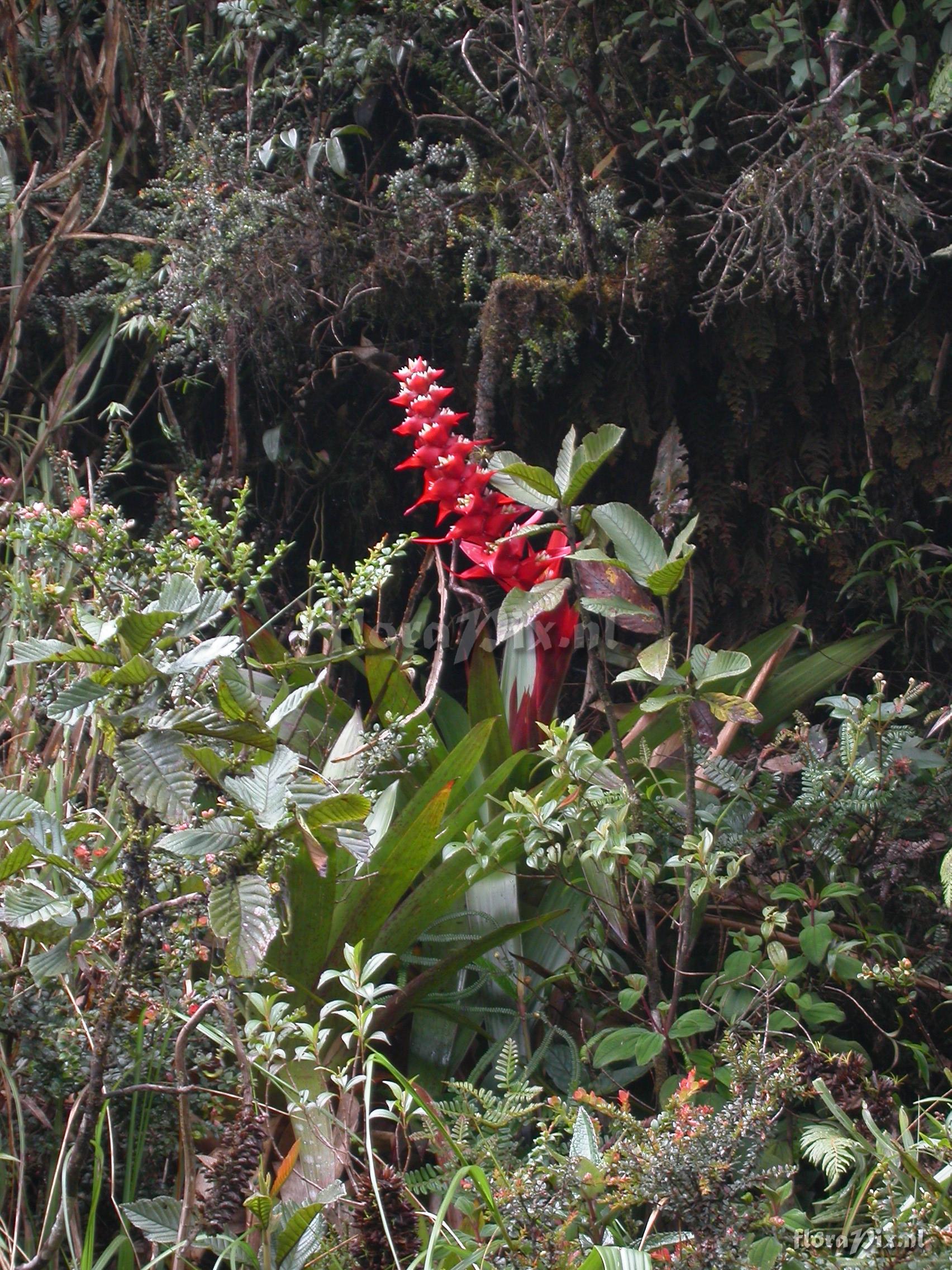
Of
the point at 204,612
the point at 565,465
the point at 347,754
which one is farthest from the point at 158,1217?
the point at 565,465

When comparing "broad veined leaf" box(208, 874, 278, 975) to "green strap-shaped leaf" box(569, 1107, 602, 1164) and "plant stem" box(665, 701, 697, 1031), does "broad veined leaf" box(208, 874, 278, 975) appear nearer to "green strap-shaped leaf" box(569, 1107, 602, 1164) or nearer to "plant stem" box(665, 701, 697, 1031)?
"green strap-shaped leaf" box(569, 1107, 602, 1164)

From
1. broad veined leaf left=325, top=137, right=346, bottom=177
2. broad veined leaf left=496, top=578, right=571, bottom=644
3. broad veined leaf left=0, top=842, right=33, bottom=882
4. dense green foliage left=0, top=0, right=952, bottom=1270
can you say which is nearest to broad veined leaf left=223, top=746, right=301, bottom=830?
dense green foliage left=0, top=0, right=952, bottom=1270

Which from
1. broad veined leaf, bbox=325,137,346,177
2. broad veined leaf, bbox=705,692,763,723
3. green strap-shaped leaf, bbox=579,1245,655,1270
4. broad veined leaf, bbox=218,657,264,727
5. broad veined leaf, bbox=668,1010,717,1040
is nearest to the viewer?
green strap-shaped leaf, bbox=579,1245,655,1270

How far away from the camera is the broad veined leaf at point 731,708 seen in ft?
4.08

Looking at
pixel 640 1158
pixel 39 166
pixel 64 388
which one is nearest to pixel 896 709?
pixel 640 1158

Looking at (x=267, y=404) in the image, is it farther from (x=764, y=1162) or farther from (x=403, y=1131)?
(x=764, y=1162)

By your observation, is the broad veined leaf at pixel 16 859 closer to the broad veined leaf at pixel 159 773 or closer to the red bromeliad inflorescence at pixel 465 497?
the broad veined leaf at pixel 159 773

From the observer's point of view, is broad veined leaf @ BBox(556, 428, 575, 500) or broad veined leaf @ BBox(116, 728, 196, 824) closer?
broad veined leaf @ BBox(116, 728, 196, 824)

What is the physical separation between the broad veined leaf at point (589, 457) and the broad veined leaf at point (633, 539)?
0.14 feet

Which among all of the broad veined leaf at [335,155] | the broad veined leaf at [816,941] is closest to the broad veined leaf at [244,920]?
the broad veined leaf at [816,941]

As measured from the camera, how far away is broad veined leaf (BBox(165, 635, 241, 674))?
1057 millimetres

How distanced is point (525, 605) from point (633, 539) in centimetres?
16

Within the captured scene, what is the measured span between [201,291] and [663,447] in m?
1.12

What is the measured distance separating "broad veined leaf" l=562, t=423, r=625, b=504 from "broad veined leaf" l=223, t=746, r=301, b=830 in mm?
491
